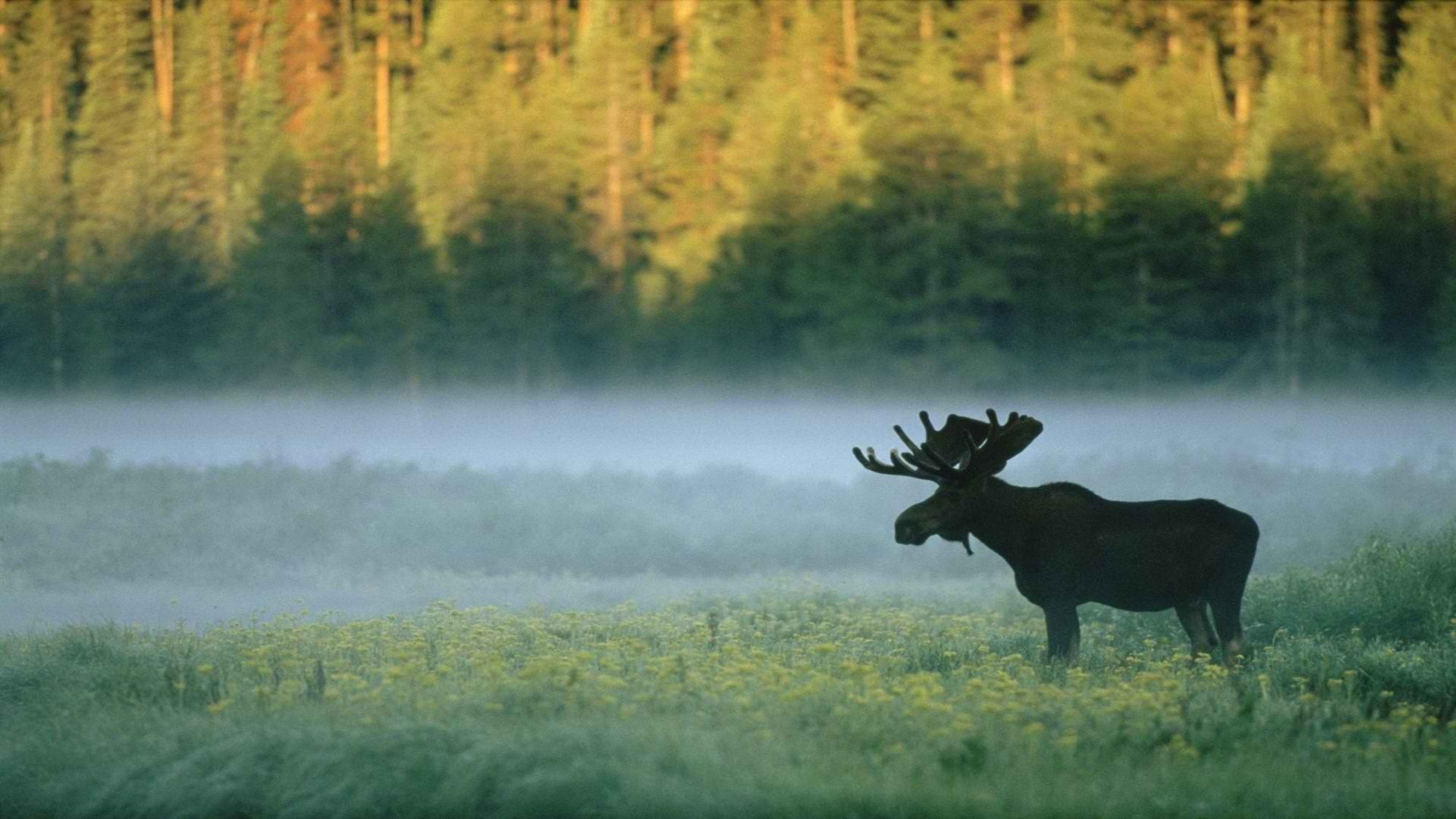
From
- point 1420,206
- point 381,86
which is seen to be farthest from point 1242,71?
point 381,86

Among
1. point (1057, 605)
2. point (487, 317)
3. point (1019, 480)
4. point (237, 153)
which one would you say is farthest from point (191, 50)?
point (1057, 605)

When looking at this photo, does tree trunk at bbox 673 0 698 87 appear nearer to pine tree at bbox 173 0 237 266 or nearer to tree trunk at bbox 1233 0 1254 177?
pine tree at bbox 173 0 237 266

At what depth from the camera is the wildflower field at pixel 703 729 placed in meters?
8.98

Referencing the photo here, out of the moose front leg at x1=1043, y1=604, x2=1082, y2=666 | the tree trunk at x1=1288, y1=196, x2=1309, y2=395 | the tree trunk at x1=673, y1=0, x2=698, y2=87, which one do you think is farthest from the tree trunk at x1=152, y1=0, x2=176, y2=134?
the moose front leg at x1=1043, y1=604, x2=1082, y2=666

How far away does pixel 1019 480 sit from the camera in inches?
1166

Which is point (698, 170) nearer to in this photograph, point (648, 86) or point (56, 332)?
point (648, 86)

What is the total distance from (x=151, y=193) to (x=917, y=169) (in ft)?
51.6

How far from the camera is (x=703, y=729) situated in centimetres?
992

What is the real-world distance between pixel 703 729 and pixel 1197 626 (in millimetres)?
4533

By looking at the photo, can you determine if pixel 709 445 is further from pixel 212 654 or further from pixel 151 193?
pixel 212 654

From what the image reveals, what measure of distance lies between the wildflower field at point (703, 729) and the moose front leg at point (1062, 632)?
0.78 ft

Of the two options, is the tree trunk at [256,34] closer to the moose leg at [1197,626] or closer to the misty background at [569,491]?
the misty background at [569,491]

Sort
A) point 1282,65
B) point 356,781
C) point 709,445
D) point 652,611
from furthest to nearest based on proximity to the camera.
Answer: point 1282,65, point 709,445, point 652,611, point 356,781

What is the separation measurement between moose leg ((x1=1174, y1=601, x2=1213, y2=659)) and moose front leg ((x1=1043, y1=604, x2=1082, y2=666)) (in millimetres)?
823
